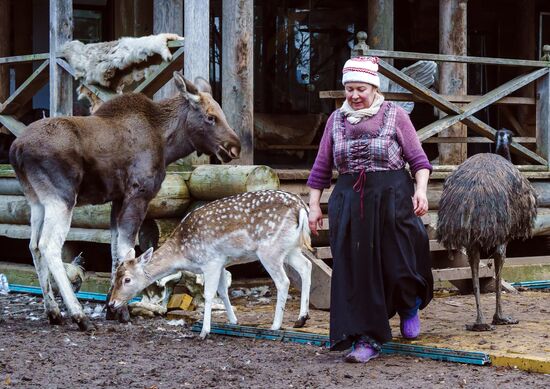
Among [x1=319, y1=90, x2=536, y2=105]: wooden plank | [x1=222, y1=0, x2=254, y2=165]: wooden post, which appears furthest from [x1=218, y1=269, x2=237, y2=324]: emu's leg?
[x1=319, y1=90, x2=536, y2=105]: wooden plank

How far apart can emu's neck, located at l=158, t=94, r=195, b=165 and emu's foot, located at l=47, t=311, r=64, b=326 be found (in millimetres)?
1683

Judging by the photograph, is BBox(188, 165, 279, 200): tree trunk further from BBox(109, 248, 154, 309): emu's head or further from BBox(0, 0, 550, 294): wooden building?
BBox(0, 0, 550, 294): wooden building

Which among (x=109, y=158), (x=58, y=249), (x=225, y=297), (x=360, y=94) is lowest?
(x=225, y=297)

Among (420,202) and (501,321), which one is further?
(501,321)

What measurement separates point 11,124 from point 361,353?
6451 millimetres

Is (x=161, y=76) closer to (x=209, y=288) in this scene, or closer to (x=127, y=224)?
(x=127, y=224)

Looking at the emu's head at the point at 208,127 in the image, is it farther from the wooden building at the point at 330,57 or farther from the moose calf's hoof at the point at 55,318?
the wooden building at the point at 330,57

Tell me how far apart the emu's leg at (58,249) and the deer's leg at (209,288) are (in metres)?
1.09

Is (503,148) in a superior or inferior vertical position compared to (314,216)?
superior

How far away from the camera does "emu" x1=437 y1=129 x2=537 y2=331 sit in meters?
8.37

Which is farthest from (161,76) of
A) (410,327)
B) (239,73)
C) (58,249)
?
(410,327)

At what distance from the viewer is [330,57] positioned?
17609 millimetres

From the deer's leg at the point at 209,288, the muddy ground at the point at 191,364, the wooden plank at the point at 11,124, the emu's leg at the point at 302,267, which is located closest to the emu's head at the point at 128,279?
the muddy ground at the point at 191,364

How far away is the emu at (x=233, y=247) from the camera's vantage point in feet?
29.1
